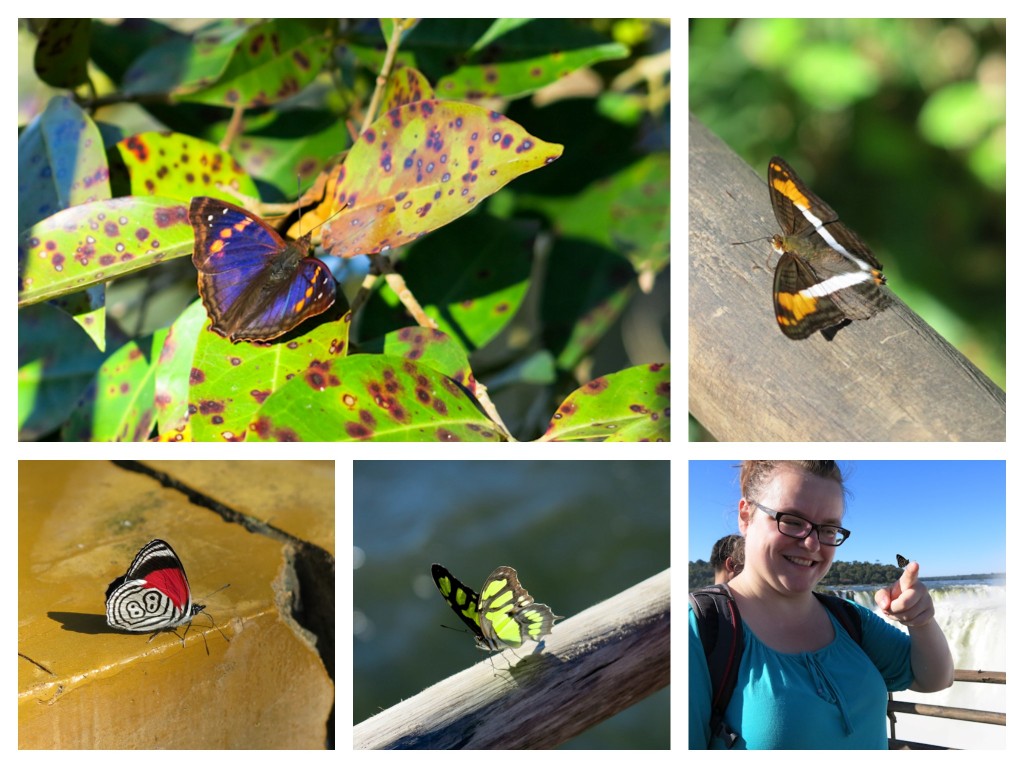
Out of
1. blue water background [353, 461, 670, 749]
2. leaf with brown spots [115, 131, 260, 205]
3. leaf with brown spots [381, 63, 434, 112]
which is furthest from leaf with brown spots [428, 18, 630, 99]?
blue water background [353, 461, 670, 749]

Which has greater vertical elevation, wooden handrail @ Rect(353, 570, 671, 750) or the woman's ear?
the woman's ear

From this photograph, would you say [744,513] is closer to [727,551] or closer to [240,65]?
[727,551]

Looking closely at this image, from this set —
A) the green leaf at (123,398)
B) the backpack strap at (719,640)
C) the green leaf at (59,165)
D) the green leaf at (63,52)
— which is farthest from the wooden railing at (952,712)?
the green leaf at (63,52)

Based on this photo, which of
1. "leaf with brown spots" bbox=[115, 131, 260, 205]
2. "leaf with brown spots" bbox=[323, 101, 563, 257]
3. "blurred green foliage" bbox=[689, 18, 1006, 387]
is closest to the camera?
"leaf with brown spots" bbox=[323, 101, 563, 257]

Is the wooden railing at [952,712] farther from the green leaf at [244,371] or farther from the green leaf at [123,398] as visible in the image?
the green leaf at [123,398]

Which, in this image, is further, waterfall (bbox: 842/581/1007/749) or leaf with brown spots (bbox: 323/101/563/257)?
waterfall (bbox: 842/581/1007/749)

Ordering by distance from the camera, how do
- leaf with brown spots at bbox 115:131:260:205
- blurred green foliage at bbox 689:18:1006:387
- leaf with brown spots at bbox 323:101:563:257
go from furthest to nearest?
blurred green foliage at bbox 689:18:1006:387
leaf with brown spots at bbox 115:131:260:205
leaf with brown spots at bbox 323:101:563:257

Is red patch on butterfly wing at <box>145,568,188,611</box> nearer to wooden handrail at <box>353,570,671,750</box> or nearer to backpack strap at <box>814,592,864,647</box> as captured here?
wooden handrail at <box>353,570,671,750</box>
